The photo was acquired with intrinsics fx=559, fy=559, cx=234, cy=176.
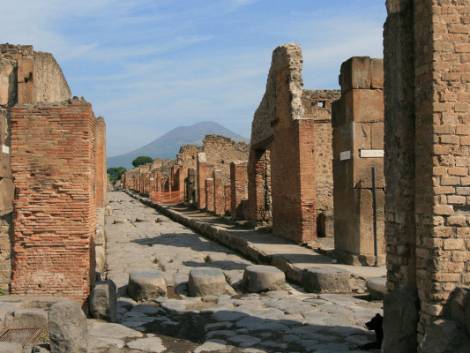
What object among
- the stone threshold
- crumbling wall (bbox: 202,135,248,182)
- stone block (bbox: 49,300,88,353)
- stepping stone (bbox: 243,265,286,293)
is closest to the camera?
stone block (bbox: 49,300,88,353)

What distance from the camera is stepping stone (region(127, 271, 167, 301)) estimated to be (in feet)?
26.3

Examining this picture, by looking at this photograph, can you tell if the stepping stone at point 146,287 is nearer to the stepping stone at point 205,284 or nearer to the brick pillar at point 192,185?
the stepping stone at point 205,284

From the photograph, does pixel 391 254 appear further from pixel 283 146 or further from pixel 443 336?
pixel 283 146

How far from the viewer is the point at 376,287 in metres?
7.79

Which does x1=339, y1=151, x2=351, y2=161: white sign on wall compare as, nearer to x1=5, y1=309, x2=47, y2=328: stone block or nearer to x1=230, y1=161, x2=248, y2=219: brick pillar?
x1=5, y1=309, x2=47, y2=328: stone block

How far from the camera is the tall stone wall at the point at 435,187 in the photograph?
15.8ft

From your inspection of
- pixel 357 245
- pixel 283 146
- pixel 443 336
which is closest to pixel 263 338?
pixel 443 336

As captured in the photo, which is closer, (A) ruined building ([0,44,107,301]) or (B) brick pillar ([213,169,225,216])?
(A) ruined building ([0,44,107,301])

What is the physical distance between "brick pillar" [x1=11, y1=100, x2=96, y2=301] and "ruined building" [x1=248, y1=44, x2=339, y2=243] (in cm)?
683

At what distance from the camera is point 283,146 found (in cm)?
1432

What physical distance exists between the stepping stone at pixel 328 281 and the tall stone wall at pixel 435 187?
10.5 ft

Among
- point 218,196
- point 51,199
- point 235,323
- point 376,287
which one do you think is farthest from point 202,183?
point 235,323

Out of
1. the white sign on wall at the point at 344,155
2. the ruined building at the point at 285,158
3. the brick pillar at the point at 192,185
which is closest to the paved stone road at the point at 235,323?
the white sign on wall at the point at 344,155

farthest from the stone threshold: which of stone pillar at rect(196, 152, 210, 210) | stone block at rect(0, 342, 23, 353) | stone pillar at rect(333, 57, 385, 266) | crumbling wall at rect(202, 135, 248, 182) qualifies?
crumbling wall at rect(202, 135, 248, 182)
